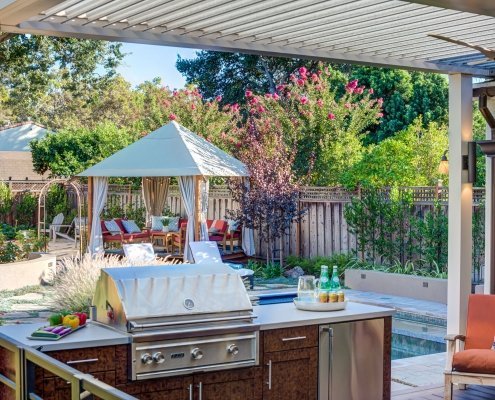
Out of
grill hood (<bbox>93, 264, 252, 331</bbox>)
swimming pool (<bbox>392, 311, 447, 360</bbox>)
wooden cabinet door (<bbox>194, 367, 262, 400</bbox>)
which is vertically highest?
grill hood (<bbox>93, 264, 252, 331</bbox>)

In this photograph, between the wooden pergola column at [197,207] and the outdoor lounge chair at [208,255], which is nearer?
the outdoor lounge chair at [208,255]

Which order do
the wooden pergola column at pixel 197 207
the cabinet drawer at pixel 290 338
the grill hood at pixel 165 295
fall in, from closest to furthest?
the grill hood at pixel 165 295
the cabinet drawer at pixel 290 338
the wooden pergola column at pixel 197 207

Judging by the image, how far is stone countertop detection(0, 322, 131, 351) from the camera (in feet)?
14.6

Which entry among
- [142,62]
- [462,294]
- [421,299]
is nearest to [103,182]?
[421,299]

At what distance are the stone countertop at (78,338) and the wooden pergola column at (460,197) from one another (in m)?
3.67

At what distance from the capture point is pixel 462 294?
732 cm

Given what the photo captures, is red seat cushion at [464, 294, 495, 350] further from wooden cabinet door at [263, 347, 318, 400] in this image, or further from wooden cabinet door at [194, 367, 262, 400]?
wooden cabinet door at [194, 367, 262, 400]

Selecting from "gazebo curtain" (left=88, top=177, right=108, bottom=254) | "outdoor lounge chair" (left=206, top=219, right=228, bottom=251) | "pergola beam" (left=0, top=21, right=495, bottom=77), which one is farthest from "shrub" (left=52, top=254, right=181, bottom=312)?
"outdoor lounge chair" (left=206, top=219, right=228, bottom=251)

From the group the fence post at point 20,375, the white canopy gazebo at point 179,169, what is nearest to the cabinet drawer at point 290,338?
the fence post at point 20,375

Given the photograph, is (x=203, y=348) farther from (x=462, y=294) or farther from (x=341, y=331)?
(x=462, y=294)

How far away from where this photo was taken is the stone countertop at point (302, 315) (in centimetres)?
529

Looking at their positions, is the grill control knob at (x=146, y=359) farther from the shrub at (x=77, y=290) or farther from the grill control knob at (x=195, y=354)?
the shrub at (x=77, y=290)

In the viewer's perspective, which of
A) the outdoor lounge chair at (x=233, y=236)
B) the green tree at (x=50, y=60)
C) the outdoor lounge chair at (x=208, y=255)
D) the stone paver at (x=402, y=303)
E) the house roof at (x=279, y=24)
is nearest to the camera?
the house roof at (x=279, y=24)

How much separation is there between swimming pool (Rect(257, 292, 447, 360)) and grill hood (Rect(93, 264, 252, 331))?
15.5 ft
